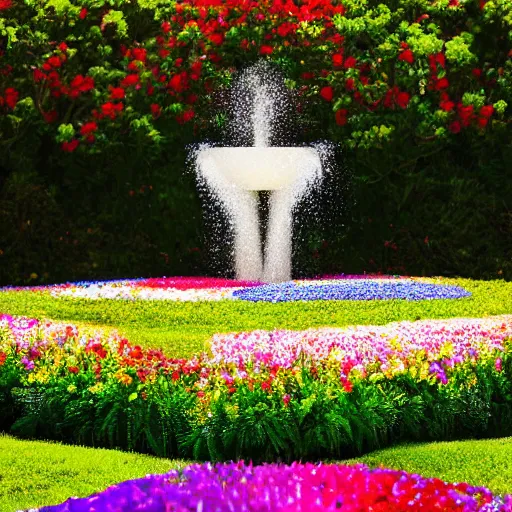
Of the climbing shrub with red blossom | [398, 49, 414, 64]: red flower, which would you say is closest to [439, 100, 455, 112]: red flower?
the climbing shrub with red blossom

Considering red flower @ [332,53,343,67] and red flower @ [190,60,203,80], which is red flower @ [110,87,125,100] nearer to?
red flower @ [190,60,203,80]

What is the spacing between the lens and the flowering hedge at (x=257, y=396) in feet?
17.5

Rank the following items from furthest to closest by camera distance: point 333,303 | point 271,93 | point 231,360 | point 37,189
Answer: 1. point 271,93
2. point 37,189
3. point 333,303
4. point 231,360

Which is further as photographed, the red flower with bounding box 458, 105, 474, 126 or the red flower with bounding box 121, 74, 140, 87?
the red flower with bounding box 121, 74, 140, 87

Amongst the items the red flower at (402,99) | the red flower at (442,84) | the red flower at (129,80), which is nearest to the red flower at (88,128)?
the red flower at (129,80)

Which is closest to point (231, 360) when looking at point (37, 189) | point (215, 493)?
point (215, 493)

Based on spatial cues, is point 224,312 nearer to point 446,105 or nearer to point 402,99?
point 402,99

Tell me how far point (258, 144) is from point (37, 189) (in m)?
2.71

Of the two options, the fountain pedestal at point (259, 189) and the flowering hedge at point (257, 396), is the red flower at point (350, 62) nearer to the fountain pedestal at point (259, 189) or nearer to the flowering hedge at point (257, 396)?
the fountain pedestal at point (259, 189)

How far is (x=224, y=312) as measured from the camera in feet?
27.8

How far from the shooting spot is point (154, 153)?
11758mm

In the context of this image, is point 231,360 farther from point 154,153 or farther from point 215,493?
point 154,153

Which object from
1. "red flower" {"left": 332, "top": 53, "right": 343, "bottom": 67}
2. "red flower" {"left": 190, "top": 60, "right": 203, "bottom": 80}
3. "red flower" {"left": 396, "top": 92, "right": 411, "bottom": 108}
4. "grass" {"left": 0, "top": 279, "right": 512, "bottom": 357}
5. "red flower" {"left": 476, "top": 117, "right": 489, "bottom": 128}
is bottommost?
"grass" {"left": 0, "top": 279, "right": 512, "bottom": 357}

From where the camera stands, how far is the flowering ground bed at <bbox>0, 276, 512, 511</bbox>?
535 cm
